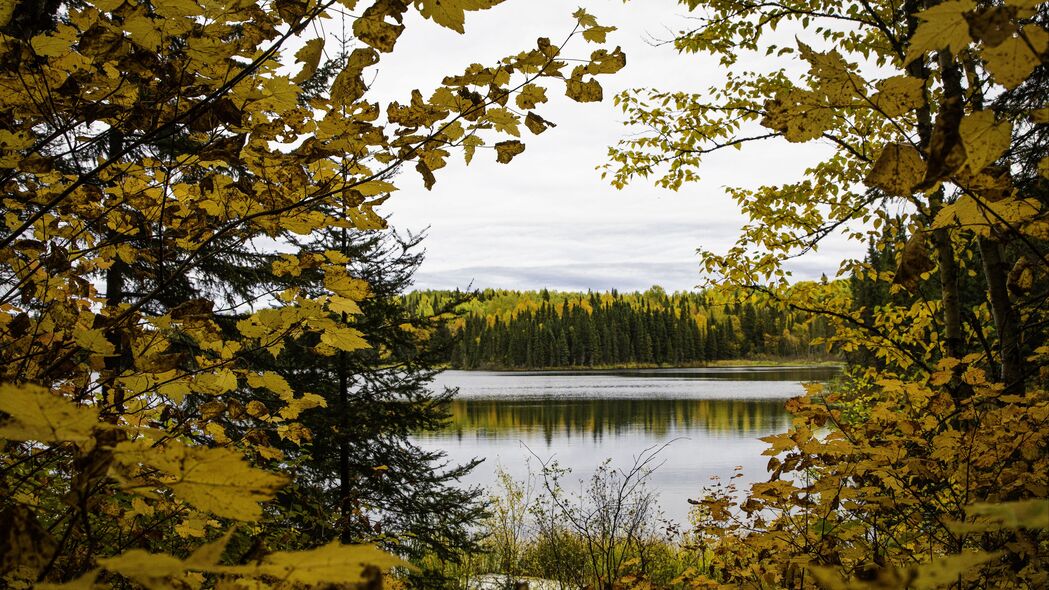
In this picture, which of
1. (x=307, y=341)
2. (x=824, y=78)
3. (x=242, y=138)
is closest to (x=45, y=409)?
(x=242, y=138)

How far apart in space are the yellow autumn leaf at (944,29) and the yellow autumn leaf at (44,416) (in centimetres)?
99

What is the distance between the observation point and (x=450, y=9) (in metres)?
0.97

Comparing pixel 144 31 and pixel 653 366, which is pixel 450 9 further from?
pixel 653 366

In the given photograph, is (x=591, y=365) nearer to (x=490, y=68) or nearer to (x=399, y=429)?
(x=399, y=429)

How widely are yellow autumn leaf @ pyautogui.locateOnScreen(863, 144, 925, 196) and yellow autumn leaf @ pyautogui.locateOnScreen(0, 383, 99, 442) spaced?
110cm

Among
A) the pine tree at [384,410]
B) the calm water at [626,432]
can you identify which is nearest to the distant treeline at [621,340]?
the calm water at [626,432]

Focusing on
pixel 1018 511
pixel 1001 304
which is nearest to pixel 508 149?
pixel 1018 511

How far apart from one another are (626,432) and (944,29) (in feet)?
73.7

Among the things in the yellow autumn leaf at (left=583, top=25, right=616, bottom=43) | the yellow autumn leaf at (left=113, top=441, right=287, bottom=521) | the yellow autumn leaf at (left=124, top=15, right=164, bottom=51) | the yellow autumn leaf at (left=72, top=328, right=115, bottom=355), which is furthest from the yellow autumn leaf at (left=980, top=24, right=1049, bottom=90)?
the yellow autumn leaf at (left=72, top=328, right=115, bottom=355)

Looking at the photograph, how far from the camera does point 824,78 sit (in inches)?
43.8

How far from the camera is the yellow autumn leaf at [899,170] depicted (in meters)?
0.92

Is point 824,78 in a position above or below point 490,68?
below

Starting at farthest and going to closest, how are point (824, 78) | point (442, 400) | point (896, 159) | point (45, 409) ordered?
1. point (442, 400)
2. point (824, 78)
3. point (896, 159)
4. point (45, 409)

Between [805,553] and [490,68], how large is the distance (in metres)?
1.99
